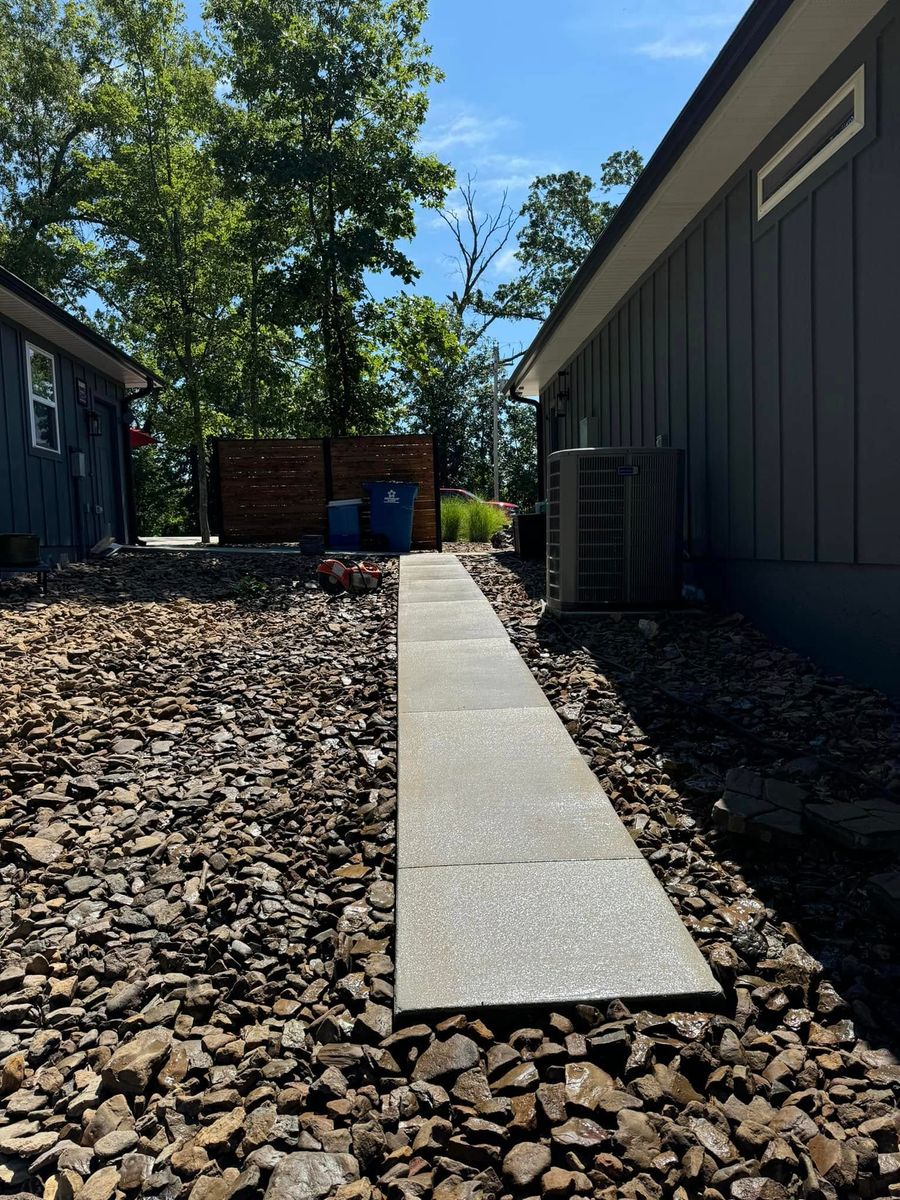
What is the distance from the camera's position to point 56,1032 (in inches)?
76.7

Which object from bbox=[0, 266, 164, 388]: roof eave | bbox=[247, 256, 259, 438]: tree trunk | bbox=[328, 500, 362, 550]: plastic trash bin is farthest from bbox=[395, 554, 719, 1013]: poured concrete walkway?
bbox=[247, 256, 259, 438]: tree trunk

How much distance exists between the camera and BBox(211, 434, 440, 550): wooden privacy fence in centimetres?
1398

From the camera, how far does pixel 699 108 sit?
16.0 feet

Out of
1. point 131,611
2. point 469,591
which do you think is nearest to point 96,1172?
point 131,611

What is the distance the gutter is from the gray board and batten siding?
448 mm

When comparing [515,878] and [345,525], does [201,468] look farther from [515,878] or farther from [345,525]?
[515,878]

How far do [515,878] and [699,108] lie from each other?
447 centimetres

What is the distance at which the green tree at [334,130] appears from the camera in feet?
52.5

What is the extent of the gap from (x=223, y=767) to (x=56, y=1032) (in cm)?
161

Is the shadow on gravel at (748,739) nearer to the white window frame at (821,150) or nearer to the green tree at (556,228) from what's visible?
the white window frame at (821,150)

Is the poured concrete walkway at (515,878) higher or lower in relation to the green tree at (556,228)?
lower

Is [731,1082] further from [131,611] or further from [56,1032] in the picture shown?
[131,611]

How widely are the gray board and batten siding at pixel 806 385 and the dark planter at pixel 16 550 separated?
6.04m

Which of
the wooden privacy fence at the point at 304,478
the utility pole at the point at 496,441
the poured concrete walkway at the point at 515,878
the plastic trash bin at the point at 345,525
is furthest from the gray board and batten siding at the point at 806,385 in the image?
the utility pole at the point at 496,441
